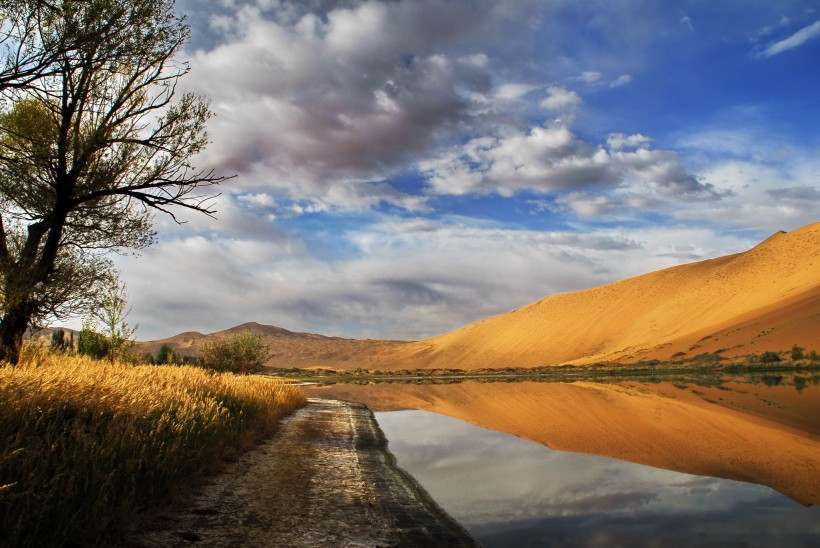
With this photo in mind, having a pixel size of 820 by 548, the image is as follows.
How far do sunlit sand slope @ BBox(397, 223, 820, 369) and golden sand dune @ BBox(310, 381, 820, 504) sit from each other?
2878 cm

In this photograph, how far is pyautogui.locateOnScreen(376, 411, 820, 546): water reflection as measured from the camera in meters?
7.20

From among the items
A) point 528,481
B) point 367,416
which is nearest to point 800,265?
point 367,416

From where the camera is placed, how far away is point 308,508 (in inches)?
317

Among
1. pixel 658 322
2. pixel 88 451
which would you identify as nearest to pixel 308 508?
pixel 88 451

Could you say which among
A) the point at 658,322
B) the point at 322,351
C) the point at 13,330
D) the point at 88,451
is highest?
the point at 658,322

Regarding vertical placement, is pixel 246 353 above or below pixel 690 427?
above

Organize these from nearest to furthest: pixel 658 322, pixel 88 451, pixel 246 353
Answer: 1. pixel 88 451
2. pixel 246 353
3. pixel 658 322

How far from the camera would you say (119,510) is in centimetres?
618

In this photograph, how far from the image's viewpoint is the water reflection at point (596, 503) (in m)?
7.20

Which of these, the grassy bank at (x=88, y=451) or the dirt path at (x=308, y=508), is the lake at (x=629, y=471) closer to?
the dirt path at (x=308, y=508)

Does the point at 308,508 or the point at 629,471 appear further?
the point at 629,471

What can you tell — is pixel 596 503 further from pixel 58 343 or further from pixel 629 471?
pixel 58 343

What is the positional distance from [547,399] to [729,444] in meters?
14.6

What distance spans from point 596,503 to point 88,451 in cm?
764
